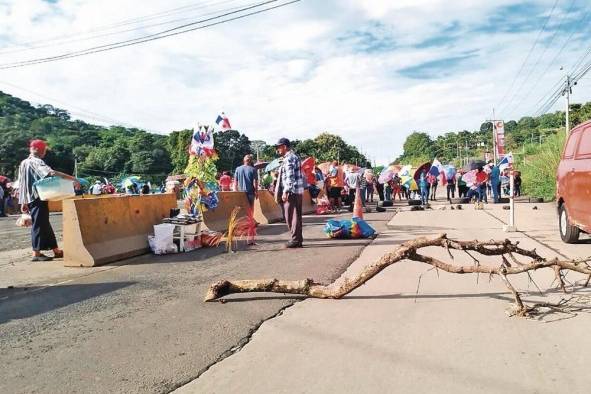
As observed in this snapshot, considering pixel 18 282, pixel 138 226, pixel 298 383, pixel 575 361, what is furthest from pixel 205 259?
pixel 575 361

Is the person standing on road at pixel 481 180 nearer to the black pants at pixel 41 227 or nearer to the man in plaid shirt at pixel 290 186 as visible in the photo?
the man in plaid shirt at pixel 290 186

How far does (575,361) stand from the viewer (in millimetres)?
3523

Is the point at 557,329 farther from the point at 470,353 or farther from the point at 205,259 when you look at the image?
the point at 205,259

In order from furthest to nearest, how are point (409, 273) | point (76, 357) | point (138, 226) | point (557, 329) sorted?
point (138, 226), point (409, 273), point (557, 329), point (76, 357)

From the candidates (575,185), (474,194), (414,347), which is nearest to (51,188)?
(414,347)

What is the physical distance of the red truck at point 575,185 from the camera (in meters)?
7.68

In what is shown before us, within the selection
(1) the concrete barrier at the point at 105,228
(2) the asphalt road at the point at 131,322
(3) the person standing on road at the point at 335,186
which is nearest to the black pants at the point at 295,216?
(2) the asphalt road at the point at 131,322

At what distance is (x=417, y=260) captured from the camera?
516cm

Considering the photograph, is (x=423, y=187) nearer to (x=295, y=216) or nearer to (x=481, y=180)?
(x=481, y=180)

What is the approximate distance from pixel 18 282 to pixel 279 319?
4.22 m

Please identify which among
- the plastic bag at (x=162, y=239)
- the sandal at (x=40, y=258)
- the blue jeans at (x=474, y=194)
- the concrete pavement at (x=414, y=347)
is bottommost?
the concrete pavement at (x=414, y=347)

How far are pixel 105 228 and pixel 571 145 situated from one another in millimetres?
8390

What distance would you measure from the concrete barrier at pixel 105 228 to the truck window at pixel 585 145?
7.81 metres

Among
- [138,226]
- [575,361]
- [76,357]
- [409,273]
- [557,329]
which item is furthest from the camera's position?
[138,226]
